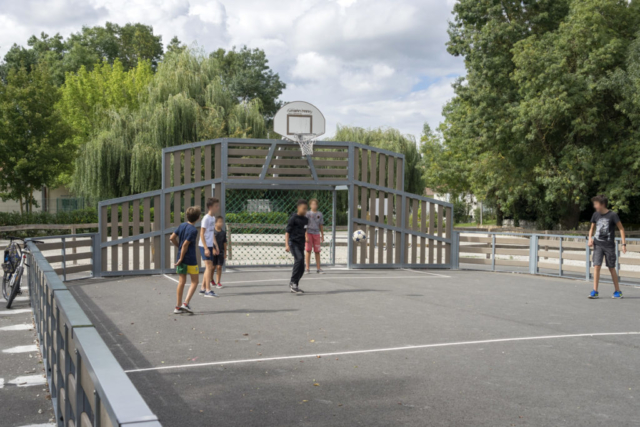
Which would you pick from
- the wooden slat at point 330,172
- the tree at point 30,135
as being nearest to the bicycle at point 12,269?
the wooden slat at point 330,172

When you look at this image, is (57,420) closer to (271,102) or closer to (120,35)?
(271,102)

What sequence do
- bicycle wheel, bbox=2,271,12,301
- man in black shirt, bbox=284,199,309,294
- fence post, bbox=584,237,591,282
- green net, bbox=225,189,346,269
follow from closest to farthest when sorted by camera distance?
bicycle wheel, bbox=2,271,12,301
man in black shirt, bbox=284,199,309,294
fence post, bbox=584,237,591,282
green net, bbox=225,189,346,269

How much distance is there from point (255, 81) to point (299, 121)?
46.4 m

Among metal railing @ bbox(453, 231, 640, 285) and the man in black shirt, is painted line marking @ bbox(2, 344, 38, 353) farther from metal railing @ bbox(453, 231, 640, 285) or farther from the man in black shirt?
metal railing @ bbox(453, 231, 640, 285)

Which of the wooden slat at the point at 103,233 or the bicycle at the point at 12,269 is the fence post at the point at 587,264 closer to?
the wooden slat at the point at 103,233

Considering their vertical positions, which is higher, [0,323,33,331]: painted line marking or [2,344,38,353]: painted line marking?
[0,323,33,331]: painted line marking

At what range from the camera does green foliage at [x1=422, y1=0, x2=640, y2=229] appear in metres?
28.7

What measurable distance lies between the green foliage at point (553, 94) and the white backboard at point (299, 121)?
48.5ft

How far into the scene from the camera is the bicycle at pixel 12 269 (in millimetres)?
10516

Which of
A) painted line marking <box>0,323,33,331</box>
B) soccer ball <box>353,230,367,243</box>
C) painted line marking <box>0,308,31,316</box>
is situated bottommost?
painted line marking <box>0,323,33,331</box>

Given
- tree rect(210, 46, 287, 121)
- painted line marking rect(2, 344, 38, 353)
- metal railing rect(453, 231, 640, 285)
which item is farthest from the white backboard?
tree rect(210, 46, 287, 121)

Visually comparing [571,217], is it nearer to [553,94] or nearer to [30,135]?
[553,94]

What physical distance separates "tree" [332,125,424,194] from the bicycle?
35347 millimetres

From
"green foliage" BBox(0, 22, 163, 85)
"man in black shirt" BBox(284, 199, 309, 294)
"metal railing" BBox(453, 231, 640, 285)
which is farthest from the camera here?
"green foliage" BBox(0, 22, 163, 85)
